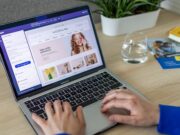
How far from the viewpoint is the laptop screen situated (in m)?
0.73

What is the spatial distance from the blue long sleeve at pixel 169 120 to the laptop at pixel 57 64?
0.12 metres

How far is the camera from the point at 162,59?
0.95 m

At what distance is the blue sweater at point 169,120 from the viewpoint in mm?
661

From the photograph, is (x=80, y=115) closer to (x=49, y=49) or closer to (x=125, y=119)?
(x=125, y=119)

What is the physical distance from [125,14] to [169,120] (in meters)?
0.51

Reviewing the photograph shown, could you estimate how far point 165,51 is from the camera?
3.24 ft

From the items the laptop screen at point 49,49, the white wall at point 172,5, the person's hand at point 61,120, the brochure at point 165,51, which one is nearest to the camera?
the person's hand at point 61,120

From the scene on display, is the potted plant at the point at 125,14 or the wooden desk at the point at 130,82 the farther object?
the potted plant at the point at 125,14

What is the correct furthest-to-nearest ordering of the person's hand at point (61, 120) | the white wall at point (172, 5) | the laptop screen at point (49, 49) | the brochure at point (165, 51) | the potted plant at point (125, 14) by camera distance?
the white wall at point (172, 5) → the potted plant at point (125, 14) → the brochure at point (165, 51) → the laptop screen at point (49, 49) → the person's hand at point (61, 120)

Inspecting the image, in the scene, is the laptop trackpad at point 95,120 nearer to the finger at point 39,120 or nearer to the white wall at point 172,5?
the finger at point 39,120

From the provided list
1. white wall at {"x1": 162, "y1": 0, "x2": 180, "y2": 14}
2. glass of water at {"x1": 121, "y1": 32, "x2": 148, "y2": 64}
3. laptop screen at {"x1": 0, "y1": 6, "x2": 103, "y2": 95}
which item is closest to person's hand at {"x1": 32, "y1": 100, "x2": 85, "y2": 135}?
laptop screen at {"x1": 0, "y1": 6, "x2": 103, "y2": 95}

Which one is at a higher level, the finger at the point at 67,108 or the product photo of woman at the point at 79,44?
the product photo of woman at the point at 79,44

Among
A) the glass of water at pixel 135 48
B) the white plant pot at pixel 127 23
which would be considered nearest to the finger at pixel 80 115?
the glass of water at pixel 135 48

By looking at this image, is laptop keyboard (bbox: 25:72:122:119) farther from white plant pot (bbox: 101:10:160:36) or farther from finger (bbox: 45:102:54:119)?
white plant pot (bbox: 101:10:160:36)
